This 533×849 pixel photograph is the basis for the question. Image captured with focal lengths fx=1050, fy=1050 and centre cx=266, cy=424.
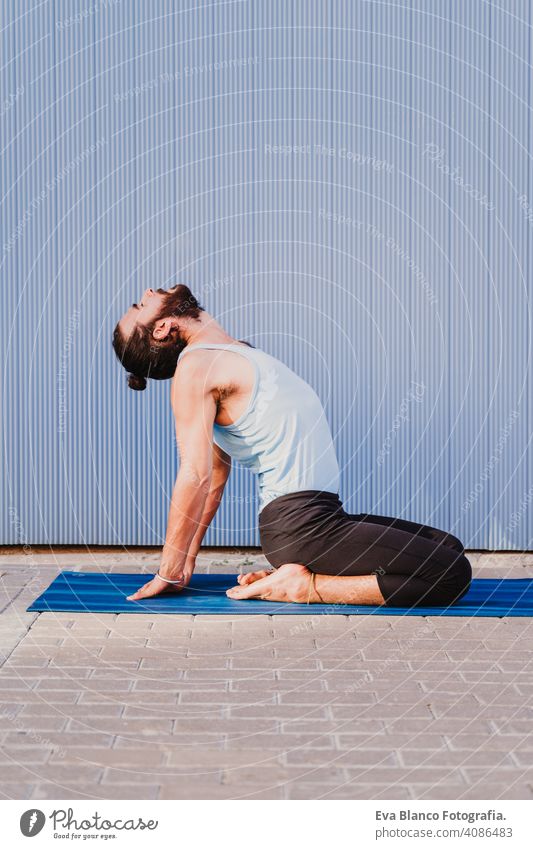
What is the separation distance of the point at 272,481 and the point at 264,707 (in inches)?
61.0

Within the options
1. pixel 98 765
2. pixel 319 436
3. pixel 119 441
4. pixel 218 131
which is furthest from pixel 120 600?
pixel 218 131

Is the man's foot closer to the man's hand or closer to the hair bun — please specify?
the man's hand

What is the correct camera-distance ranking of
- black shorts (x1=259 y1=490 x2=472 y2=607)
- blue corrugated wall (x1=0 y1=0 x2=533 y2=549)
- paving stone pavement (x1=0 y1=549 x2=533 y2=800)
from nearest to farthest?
paving stone pavement (x1=0 y1=549 x2=533 y2=800), black shorts (x1=259 y1=490 x2=472 y2=607), blue corrugated wall (x1=0 y1=0 x2=533 y2=549)

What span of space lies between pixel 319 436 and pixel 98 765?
2.16 metres

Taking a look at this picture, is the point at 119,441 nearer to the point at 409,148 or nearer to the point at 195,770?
the point at 409,148

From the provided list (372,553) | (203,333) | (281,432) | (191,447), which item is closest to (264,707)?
(372,553)

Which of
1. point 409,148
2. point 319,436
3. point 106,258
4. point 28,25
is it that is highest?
point 28,25

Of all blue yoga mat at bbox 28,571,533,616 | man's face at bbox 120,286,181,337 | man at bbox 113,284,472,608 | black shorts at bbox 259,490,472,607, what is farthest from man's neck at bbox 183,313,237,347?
blue yoga mat at bbox 28,571,533,616

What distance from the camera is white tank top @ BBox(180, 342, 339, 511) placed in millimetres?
4371

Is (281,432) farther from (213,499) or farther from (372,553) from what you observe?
(372,553)

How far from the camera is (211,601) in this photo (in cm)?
433

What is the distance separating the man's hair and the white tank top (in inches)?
6.0

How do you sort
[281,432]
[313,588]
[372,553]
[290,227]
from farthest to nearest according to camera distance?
[290,227], [281,432], [313,588], [372,553]

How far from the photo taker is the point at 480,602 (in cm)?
441
